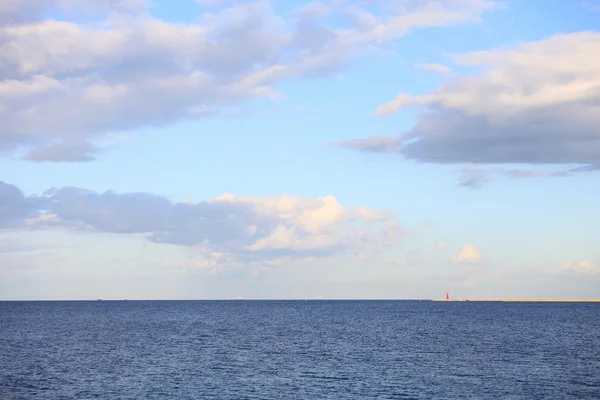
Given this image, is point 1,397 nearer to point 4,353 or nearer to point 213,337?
point 4,353

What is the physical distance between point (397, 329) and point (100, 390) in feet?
349

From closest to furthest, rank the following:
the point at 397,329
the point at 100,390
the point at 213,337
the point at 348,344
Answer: the point at 100,390 < the point at 348,344 < the point at 213,337 < the point at 397,329

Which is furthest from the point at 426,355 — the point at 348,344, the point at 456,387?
the point at 456,387

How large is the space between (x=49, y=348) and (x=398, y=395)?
7394 centimetres

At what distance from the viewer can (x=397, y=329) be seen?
551 feet

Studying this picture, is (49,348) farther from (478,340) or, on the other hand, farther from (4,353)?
(478,340)

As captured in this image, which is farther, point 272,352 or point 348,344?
point 348,344

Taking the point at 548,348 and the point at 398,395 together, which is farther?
the point at 548,348

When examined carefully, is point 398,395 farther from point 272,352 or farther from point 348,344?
point 348,344

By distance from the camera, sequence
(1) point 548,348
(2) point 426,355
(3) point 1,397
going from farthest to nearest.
A: (1) point 548,348 < (2) point 426,355 < (3) point 1,397

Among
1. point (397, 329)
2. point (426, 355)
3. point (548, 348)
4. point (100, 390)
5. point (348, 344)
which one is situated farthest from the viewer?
point (397, 329)

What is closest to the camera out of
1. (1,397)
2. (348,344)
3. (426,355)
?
(1,397)

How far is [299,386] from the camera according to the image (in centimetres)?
7731

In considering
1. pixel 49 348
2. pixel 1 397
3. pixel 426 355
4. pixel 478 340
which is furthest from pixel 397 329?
pixel 1 397
